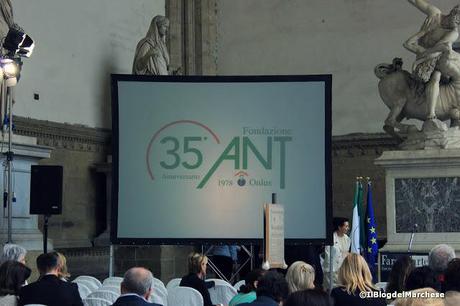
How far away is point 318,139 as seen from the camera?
8352 mm

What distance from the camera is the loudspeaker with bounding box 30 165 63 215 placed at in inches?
372

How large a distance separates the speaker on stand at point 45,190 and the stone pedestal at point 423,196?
132 inches

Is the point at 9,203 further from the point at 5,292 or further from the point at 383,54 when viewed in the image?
the point at 383,54

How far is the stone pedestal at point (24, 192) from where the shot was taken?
9.46 metres

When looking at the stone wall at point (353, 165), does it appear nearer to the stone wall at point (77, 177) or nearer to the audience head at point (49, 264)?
the stone wall at point (77, 177)

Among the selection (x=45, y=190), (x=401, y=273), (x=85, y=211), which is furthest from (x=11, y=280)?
(x=85, y=211)

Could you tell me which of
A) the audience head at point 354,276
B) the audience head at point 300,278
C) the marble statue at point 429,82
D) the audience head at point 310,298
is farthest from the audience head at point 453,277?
the marble statue at point 429,82

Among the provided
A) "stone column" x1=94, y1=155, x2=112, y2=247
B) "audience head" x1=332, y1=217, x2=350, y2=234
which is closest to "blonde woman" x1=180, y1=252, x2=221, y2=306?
"audience head" x1=332, y1=217, x2=350, y2=234

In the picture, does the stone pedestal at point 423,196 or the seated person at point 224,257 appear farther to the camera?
the seated person at point 224,257

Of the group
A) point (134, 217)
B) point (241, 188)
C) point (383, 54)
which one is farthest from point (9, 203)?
point (383, 54)

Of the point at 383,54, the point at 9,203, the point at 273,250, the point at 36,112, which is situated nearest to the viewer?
the point at 273,250

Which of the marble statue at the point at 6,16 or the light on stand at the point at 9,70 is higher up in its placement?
the marble statue at the point at 6,16

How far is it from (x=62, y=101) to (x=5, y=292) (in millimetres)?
7524

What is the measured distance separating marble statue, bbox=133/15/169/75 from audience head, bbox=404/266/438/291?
8.51m
